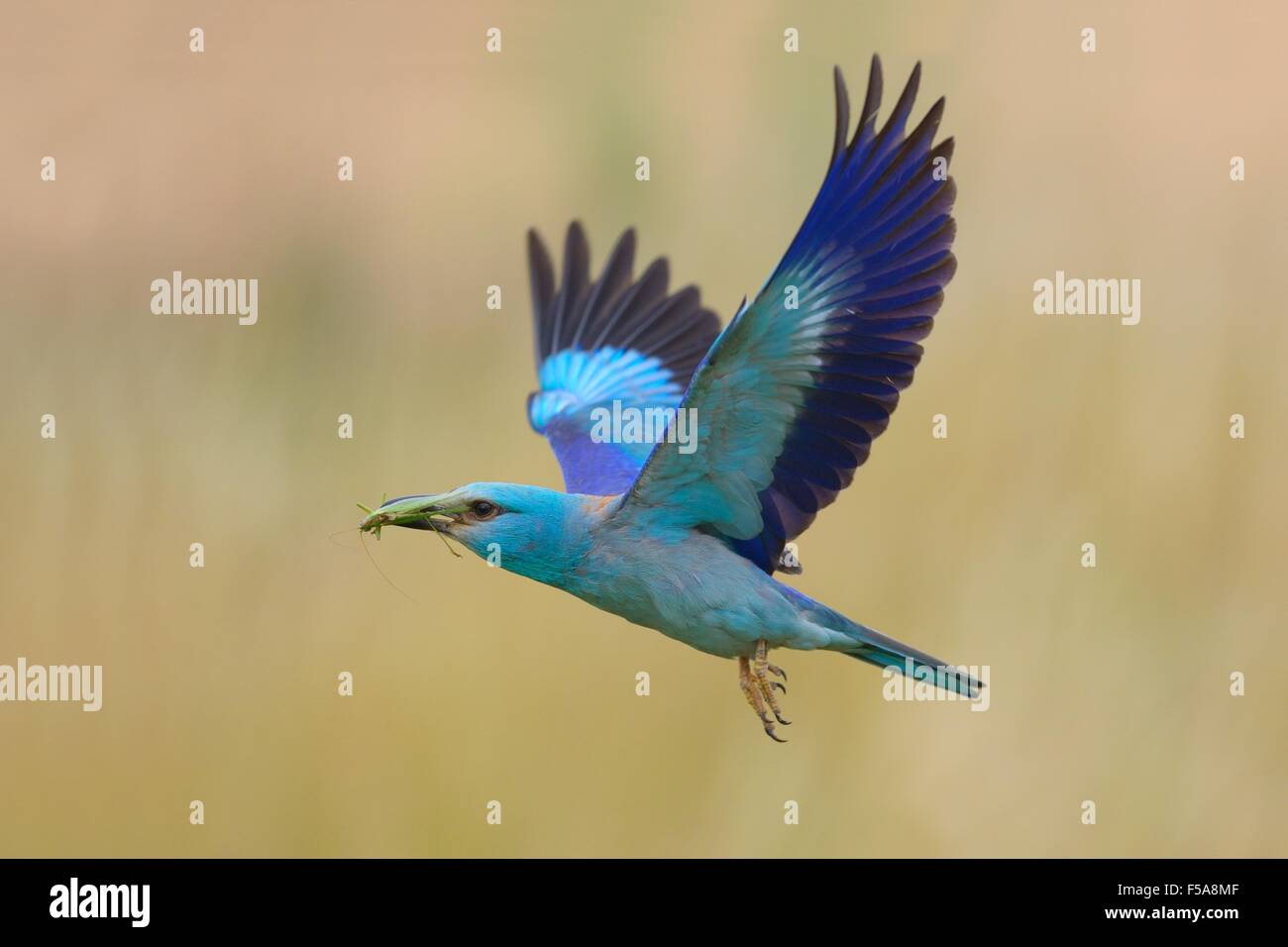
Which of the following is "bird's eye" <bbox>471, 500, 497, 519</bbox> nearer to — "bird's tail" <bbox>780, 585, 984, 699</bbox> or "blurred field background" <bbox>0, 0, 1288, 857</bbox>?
"bird's tail" <bbox>780, 585, 984, 699</bbox>

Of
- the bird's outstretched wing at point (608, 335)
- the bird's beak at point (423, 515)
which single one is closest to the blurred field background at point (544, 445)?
the bird's outstretched wing at point (608, 335)

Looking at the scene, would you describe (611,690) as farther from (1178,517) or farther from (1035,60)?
(1035,60)

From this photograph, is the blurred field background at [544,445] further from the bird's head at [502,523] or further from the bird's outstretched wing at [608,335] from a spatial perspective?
the bird's head at [502,523]

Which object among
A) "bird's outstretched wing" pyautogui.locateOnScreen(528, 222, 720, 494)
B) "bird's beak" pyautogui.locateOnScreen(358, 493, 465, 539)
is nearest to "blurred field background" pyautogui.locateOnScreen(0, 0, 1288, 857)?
"bird's outstretched wing" pyautogui.locateOnScreen(528, 222, 720, 494)

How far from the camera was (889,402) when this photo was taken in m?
4.38

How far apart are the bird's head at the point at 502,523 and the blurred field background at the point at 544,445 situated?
79.2 inches

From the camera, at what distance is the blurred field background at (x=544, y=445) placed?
247 inches

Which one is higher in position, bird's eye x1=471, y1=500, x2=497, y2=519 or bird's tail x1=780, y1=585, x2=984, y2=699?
bird's eye x1=471, y1=500, x2=497, y2=519

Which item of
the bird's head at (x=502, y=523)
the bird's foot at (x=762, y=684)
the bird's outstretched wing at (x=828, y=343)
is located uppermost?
the bird's outstretched wing at (x=828, y=343)

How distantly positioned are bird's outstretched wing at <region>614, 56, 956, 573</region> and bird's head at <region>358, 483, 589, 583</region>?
18 cm

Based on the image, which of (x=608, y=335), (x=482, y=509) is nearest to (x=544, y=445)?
(x=608, y=335)

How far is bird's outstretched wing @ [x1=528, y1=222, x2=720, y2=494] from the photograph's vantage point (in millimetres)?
6098

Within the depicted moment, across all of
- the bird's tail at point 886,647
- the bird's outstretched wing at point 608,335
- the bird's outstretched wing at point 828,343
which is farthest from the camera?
the bird's outstretched wing at point 608,335

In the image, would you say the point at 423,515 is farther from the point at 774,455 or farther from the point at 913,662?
the point at 913,662
